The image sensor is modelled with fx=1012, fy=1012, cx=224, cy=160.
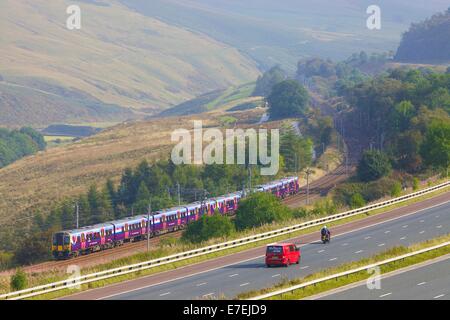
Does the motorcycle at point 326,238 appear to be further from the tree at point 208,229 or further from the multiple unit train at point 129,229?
the multiple unit train at point 129,229

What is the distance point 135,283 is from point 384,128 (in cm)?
10902

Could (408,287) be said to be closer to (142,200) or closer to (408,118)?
(142,200)

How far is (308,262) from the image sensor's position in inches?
2203

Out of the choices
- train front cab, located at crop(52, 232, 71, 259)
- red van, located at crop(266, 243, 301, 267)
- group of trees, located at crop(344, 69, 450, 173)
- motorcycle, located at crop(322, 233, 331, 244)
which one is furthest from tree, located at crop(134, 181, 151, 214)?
red van, located at crop(266, 243, 301, 267)

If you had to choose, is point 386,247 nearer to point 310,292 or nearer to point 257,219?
point 310,292

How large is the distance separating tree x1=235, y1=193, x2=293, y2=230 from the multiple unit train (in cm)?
781

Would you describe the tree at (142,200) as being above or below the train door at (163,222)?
below

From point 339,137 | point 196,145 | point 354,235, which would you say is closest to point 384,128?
point 339,137

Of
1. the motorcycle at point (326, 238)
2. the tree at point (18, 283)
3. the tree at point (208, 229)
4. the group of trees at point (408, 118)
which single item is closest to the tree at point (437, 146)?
the group of trees at point (408, 118)

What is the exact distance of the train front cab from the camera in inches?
3029

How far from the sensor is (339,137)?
167000 millimetres

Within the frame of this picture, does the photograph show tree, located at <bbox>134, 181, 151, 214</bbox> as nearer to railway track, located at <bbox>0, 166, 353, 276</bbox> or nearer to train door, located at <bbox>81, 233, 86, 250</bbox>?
railway track, located at <bbox>0, 166, 353, 276</bbox>

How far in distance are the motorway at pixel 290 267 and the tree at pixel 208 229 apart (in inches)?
352

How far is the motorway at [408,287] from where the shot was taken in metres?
42.2
